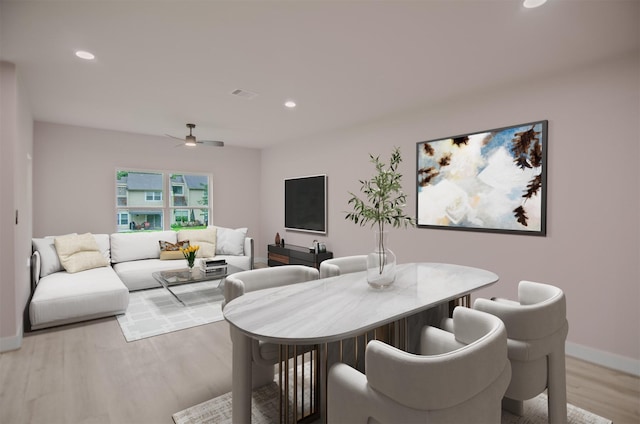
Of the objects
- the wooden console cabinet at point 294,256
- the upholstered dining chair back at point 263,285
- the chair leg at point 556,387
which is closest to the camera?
the chair leg at point 556,387

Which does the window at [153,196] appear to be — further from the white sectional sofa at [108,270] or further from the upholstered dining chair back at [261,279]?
the upholstered dining chair back at [261,279]

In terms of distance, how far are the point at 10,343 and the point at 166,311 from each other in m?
1.34

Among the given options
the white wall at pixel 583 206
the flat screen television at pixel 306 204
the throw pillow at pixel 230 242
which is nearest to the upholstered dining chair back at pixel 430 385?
the white wall at pixel 583 206

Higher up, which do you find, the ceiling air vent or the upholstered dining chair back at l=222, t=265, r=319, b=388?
the ceiling air vent

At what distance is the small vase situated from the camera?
1847 millimetres

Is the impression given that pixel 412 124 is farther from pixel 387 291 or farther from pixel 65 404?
pixel 65 404

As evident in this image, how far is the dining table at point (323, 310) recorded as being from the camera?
4.04ft

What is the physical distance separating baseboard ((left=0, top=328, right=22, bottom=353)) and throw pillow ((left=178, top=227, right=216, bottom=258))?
8.54 ft

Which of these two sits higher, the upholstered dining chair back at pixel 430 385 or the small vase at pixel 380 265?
the small vase at pixel 380 265

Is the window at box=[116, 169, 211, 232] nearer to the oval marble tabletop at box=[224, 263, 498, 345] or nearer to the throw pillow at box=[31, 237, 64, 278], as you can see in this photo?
the throw pillow at box=[31, 237, 64, 278]

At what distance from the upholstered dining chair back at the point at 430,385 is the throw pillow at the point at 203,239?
4655mm

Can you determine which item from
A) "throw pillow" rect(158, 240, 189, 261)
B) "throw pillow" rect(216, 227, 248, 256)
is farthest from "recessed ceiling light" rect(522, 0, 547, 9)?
"throw pillow" rect(158, 240, 189, 261)

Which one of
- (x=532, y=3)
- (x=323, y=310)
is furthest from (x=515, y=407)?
(x=532, y=3)

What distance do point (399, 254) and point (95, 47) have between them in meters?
3.64
